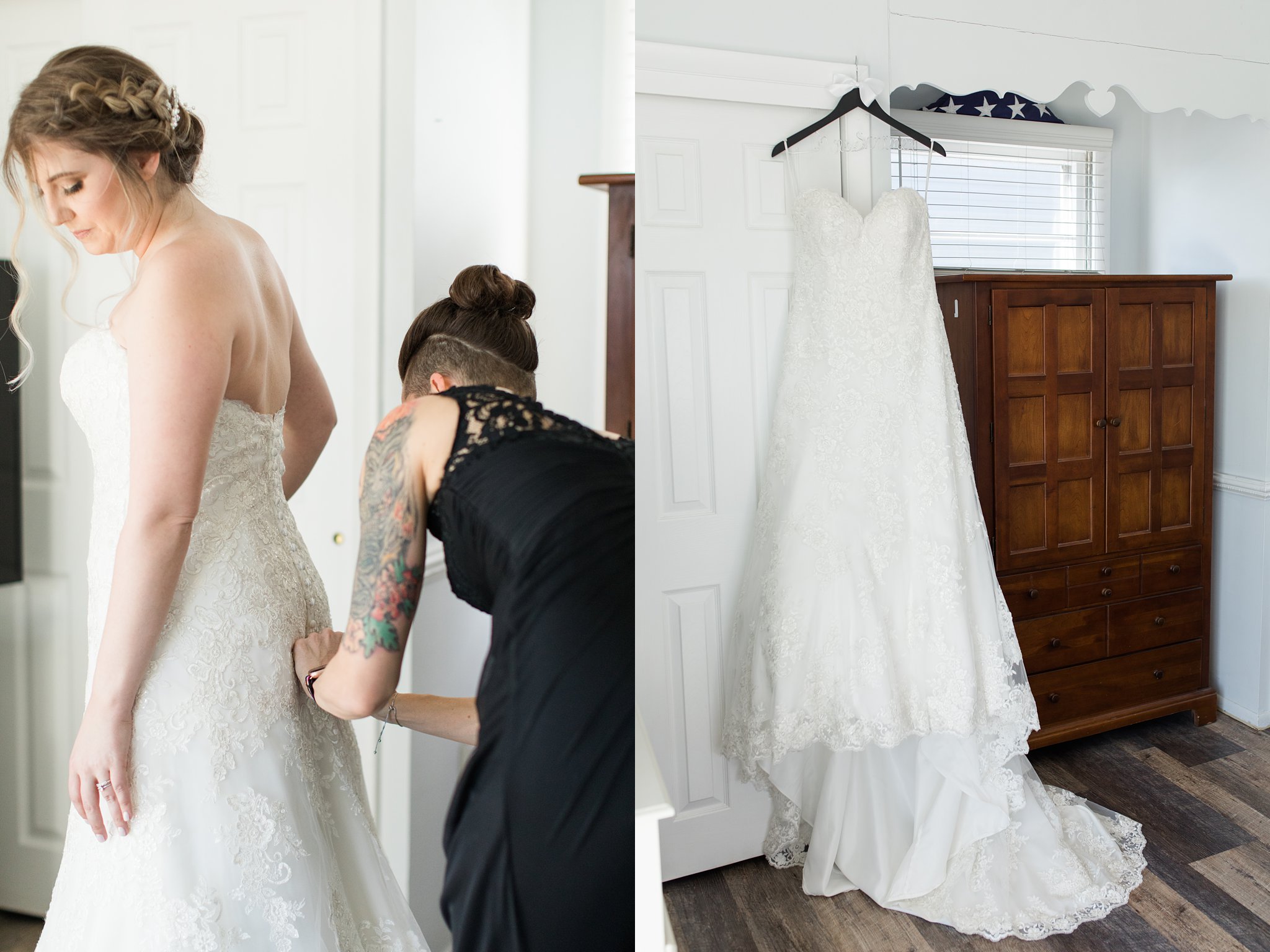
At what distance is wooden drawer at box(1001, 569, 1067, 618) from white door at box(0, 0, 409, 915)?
93.8 inches

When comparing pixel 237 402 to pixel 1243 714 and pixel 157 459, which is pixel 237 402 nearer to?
pixel 157 459

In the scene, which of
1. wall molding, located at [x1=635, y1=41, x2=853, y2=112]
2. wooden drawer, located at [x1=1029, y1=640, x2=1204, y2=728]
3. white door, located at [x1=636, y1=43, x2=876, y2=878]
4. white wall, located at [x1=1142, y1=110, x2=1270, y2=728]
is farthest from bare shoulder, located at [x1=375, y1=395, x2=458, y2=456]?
white wall, located at [x1=1142, y1=110, x2=1270, y2=728]

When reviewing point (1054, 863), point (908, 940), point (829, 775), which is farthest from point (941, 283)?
point (908, 940)

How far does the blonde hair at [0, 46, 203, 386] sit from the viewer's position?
344 mm

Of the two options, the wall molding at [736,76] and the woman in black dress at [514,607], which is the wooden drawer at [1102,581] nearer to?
the wall molding at [736,76]

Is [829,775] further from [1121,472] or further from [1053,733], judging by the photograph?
[1121,472]

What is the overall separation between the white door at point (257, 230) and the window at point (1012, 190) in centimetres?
257

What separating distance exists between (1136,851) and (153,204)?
2.57 m

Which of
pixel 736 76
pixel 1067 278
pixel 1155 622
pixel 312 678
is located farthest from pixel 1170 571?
pixel 312 678

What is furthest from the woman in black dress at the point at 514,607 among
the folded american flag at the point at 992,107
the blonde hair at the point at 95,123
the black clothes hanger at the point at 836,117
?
the folded american flag at the point at 992,107

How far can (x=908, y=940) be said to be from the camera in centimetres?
186

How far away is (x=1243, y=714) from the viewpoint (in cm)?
292

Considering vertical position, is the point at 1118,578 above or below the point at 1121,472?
below

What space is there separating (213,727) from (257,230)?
220mm
